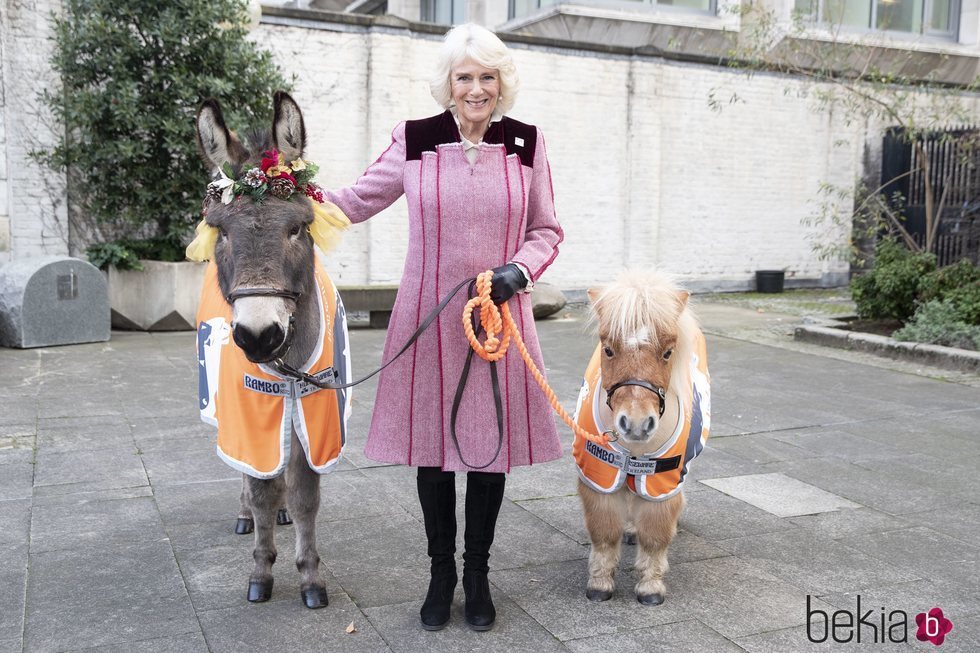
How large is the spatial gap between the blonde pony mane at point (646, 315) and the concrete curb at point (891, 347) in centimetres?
623

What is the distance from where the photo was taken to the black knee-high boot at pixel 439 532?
313cm

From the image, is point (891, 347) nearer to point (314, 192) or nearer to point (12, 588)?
point (314, 192)

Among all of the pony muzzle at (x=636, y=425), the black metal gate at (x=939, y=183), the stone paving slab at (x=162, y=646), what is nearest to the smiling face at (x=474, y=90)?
the pony muzzle at (x=636, y=425)

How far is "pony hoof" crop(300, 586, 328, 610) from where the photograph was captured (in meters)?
3.24

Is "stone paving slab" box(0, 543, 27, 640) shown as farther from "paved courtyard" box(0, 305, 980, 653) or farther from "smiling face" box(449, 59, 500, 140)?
"smiling face" box(449, 59, 500, 140)

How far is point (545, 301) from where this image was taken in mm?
11633

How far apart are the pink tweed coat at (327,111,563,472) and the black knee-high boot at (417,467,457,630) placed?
0.32 feet

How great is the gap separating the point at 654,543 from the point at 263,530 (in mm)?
1467

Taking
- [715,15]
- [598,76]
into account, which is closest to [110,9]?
[598,76]

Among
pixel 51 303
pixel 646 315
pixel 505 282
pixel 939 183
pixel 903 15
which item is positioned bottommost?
pixel 51 303

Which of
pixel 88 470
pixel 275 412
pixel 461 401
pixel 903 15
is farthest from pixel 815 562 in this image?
pixel 903 15

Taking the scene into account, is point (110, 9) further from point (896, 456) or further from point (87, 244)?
point (896, 456)

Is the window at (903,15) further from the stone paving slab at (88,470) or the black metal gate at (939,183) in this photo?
the stone paving slab at (88,470)

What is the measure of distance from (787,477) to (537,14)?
36.2 ft
